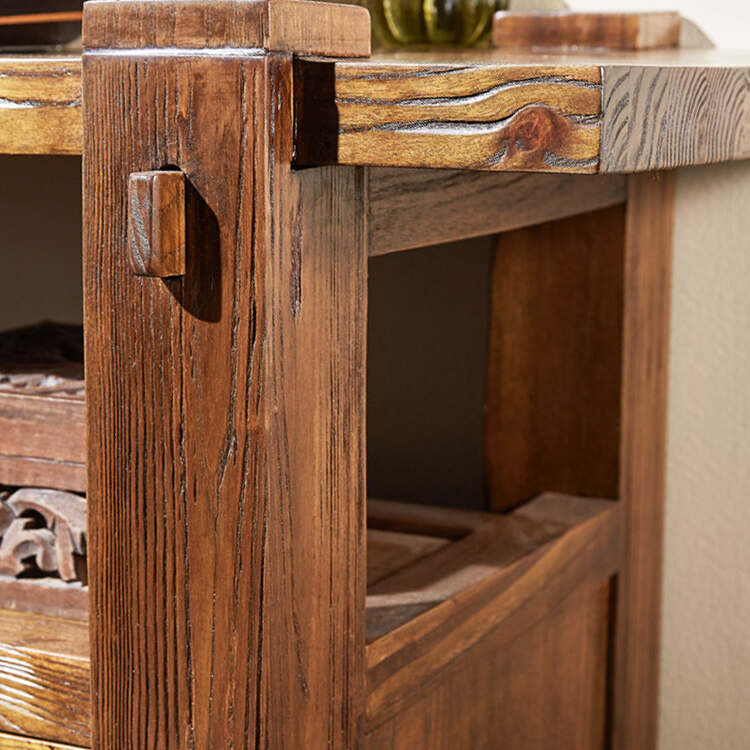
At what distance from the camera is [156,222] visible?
1.78 feet

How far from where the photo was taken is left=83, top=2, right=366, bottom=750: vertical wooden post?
548mm

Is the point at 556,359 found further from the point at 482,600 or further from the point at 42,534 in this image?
the point at 42,534

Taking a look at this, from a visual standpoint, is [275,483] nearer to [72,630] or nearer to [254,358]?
[254,358]

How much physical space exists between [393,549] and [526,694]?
0.14 metres

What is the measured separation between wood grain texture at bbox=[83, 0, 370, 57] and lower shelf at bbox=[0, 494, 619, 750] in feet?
1.03

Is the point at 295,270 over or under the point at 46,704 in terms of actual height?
over

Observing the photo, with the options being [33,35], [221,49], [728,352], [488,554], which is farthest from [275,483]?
[728,352]

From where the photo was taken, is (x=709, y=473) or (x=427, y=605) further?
(x=709, y=473)

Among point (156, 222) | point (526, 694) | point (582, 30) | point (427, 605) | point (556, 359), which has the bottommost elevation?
point (526, 694)

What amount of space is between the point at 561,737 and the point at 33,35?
0.64 meters

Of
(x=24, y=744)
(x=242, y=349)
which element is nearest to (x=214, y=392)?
(x=242, y=349)

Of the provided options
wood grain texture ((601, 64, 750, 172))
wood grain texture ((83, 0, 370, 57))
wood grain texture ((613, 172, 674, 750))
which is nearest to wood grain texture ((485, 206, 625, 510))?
wood grain texture ((613, 172, 674, 750))

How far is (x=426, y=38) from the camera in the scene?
1032mm

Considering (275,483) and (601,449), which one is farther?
(601,449)
